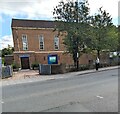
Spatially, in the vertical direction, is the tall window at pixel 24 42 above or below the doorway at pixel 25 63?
above

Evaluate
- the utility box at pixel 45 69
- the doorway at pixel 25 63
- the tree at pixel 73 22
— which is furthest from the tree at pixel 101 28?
the doorway at pixel 25 63

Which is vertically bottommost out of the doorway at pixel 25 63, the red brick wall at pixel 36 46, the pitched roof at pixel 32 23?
the doorway at pixel 25 63

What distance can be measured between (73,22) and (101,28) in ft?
21.7

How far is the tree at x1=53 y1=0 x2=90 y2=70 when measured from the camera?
27812mm

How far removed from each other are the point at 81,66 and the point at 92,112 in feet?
72.1

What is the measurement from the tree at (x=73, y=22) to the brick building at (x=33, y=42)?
34.4ft

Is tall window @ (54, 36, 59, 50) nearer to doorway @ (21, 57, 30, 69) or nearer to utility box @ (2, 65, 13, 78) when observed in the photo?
doorway @ (21, 57, 30, 69)

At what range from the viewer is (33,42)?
4100cm

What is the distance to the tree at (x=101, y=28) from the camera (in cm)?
3162

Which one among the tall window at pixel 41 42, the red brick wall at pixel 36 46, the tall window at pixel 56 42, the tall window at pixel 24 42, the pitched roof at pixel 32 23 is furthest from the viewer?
the tall window at pixel 56 42

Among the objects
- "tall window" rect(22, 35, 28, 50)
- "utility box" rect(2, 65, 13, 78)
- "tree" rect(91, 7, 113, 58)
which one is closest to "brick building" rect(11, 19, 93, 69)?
"tall window" rect(22, 35, 28, 50)

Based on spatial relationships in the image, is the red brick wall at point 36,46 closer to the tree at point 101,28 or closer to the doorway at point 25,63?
the doorway at point 25,63

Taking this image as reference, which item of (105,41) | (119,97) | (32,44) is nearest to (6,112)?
(119,97)

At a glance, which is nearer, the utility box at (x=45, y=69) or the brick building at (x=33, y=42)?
the utility box at (x=45, y=69)
